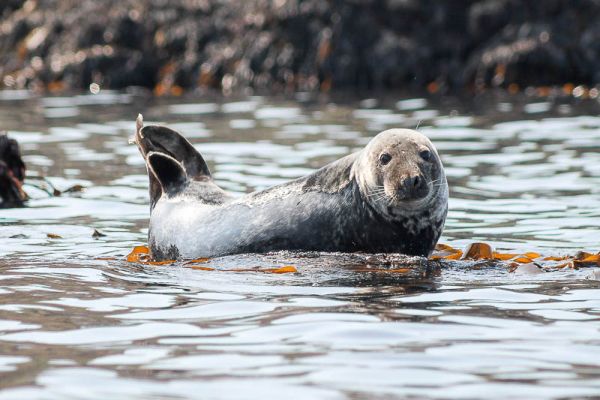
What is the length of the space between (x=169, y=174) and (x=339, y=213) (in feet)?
4.93

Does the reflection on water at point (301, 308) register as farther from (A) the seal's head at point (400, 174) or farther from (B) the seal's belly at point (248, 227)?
(A) the seal's head at point (400, 174)

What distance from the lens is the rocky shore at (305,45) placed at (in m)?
18.1

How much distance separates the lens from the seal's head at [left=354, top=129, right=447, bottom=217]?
643 centimetres

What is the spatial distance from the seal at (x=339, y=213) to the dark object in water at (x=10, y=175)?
2.81 meters

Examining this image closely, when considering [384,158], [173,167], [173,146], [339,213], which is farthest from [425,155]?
[173,146]

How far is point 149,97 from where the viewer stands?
19.2 m

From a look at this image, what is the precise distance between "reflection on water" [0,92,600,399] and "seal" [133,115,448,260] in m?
0.15

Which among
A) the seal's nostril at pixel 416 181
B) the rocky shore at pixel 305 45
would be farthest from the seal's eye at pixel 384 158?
the rocky shore at pixel 305 45

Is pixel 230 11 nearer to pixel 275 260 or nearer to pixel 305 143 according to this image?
pixel 305 143

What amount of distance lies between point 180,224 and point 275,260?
0.90 m

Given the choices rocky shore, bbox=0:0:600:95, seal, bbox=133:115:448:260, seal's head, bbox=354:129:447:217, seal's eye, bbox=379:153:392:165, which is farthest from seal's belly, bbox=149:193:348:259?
rocky shore, bbox=0:0:600:95

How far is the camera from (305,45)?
19516mm

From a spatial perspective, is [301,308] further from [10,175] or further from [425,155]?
[10,175]

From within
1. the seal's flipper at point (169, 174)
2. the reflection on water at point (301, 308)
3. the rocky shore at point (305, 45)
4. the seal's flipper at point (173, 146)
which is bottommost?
the reflection on water at point (301, 308)
